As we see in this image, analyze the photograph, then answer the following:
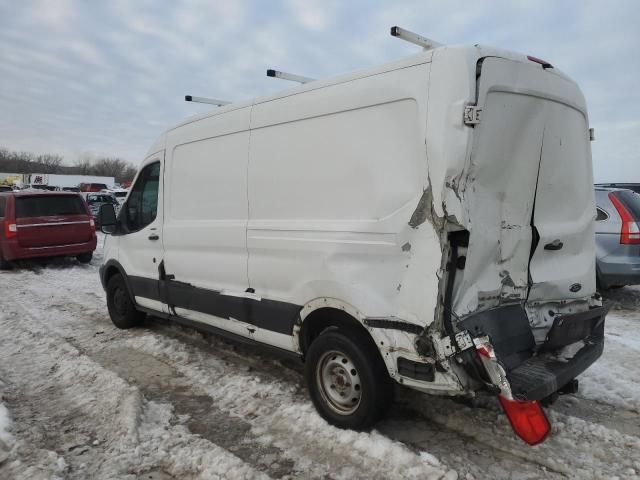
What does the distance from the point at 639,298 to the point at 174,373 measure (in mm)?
6695

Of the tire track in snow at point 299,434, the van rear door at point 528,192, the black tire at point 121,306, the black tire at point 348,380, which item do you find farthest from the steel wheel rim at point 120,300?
the van rear door at point 528,192

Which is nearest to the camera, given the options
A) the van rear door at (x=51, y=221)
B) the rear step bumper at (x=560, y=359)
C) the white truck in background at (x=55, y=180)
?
the rear step bumper at (x=560, y=359)

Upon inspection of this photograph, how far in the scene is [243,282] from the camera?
4180 mm

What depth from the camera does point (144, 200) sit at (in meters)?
5.62

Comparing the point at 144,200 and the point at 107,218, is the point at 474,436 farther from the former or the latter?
the point at 107,218

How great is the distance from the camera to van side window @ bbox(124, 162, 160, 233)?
17.7 feet

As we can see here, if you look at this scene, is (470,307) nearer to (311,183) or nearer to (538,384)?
(538,384)

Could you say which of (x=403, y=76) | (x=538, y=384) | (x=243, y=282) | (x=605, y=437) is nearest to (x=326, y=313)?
(x=243, y=282)

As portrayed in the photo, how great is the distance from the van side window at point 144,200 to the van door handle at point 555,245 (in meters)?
3.86

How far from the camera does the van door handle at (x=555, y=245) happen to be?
343 cm

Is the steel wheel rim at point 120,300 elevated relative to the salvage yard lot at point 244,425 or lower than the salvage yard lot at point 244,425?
elevated

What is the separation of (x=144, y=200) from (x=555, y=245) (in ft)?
14.0

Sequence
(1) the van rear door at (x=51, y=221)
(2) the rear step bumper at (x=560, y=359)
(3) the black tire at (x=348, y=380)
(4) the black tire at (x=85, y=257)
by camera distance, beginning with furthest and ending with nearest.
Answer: (4) the black tire at (x=85, y=257), (1) the van rear door at (x=51, y=221), (3) the black tire at (x=348, y=380), (2) the rear step bumper at (x=560, y=359)

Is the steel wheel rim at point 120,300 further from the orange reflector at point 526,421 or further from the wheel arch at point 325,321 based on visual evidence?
the orange reflector at point 526,421
